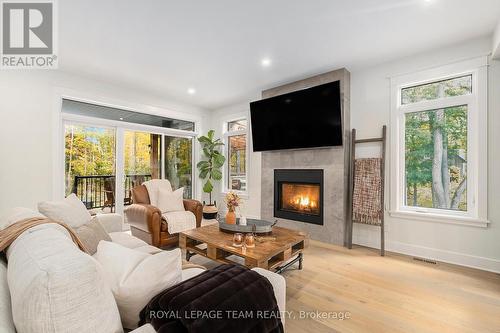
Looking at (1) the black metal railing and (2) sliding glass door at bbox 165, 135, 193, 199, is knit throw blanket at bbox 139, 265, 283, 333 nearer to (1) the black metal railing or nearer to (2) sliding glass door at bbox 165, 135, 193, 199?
(1) the black metal railing

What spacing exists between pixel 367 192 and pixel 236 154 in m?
3.00

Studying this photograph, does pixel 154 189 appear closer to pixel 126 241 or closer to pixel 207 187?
pixel 126 241

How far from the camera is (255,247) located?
2.18 m

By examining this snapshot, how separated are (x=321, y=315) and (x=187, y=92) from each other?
166 inches

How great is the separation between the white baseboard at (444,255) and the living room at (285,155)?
0.06ft

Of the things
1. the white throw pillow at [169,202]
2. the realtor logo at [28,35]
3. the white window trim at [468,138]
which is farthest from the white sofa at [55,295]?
the white window trim at [468,138]

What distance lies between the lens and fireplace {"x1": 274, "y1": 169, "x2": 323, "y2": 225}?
3.82 meters

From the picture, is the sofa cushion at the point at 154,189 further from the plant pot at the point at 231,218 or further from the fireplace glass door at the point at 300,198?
the fireplace glass door at the point at 300,198

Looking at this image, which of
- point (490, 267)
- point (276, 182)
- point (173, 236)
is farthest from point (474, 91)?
point (173, 236)

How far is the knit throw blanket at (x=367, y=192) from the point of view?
325 centimetres

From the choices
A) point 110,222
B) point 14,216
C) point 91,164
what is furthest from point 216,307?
point 91,164

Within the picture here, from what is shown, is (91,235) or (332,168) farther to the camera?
(332,168)

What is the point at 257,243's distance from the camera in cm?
229

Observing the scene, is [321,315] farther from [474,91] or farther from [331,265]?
[474,91]
